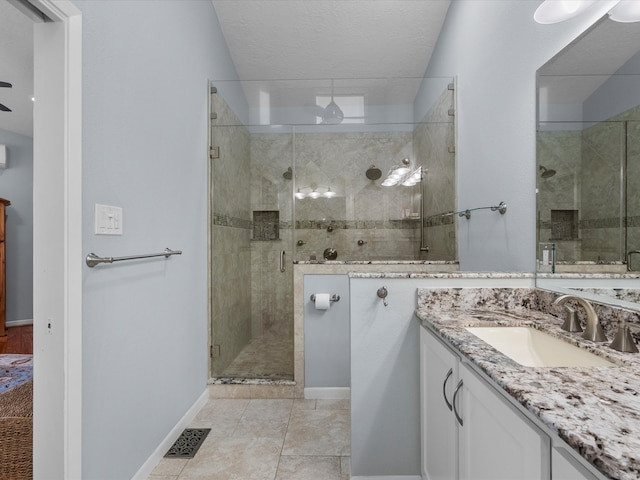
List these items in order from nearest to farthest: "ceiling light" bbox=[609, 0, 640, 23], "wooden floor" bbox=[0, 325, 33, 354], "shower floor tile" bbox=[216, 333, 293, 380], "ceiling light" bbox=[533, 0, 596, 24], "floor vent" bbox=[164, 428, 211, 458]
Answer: "ceiling light" bbox=[609, 0, 640, 23] < "ceiling light" bbox=[533, 0, 596, 24] < "floor vent" bbox=[164, 428, 211, 458] < "shower floor tile" bbox=[216, 333, 293, 380] < "wooden floor" bbox=[0, 325, 33, 354]

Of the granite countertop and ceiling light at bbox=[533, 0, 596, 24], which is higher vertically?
ceiling light at bbox=[533, 0, 596, 24]

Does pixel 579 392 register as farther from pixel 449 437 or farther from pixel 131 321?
pixel 131 321

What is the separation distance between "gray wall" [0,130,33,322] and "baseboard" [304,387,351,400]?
3339 mm

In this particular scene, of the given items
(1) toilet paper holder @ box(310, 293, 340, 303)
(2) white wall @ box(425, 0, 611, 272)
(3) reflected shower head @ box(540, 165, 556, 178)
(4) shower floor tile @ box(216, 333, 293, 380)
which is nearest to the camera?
(3) reflected shower head @ box(540, 165, 556, 178)

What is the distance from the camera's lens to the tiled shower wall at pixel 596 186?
40.4 inches

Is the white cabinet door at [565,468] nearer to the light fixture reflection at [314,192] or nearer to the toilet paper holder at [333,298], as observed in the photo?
the toilet paper holder at [333,298]

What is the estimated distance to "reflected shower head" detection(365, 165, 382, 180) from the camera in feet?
9.87

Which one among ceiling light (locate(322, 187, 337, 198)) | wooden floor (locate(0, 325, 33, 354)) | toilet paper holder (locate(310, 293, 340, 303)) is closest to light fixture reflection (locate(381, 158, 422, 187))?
ceiling light (locate(322, 187, 337, 198))

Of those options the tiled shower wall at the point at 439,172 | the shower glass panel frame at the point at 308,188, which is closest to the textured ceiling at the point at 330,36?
the shower glass panel frame at the point at 308,188

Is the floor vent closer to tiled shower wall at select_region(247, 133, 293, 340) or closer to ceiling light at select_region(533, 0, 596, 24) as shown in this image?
tiled shower wall at select_region(247, 133, 293, 340)

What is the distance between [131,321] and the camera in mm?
1490

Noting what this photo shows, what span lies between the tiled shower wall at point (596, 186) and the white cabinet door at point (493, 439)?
690 millimetres

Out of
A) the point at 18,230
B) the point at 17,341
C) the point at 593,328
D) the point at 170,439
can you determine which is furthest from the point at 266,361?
the point at 18,230

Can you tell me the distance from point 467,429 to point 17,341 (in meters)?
3.99
